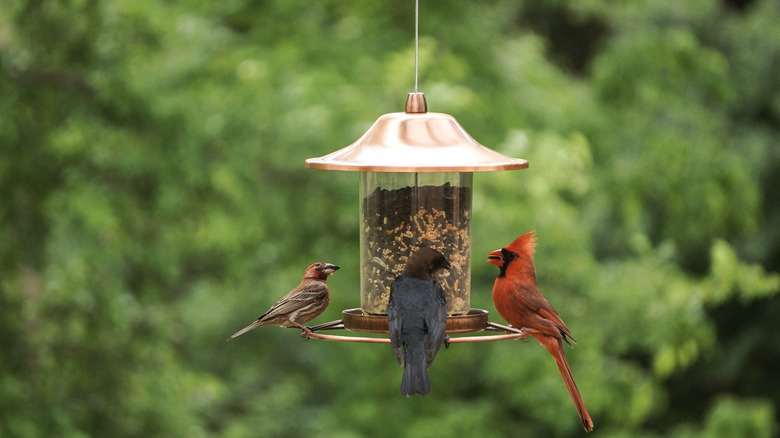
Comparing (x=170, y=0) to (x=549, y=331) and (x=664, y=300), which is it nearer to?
(x=664, y=300)

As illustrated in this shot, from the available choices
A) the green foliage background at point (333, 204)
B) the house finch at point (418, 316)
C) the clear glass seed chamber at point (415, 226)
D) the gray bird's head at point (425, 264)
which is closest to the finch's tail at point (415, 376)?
the house finch at point (418, 316)

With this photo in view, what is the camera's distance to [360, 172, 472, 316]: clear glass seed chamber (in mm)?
5656

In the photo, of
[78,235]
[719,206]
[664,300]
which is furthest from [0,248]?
[719,206]

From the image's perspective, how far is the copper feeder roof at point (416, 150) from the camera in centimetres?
468

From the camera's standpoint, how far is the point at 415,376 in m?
4.83

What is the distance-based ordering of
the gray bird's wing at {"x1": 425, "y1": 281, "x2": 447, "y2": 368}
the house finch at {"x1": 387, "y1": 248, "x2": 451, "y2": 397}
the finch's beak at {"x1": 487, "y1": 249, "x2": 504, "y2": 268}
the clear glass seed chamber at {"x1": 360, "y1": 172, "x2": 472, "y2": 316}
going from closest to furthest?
the house finch at {"x1": 387, "y1": 248, "x2": 451, "y2": 397} → the gray bird's wing at {"x1": 425, "y1": 281, "x2": 447, "y2": 368} → the clear glass seed chamber at {"x1": 360, "y1": 172, "x2": 472, "y2": 316} → the finch's beak at {"x1": 487, "y1": 249, "x2": 504, "y2": 268}

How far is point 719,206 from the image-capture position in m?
11.3

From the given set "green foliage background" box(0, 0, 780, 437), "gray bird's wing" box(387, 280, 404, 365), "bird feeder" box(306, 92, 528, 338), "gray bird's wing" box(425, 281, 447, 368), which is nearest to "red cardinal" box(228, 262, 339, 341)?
"bird feeder" box(306, 92, 528, 338)

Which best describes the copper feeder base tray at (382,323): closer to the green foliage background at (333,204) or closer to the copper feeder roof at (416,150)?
the copper feeder roof at (416,150)

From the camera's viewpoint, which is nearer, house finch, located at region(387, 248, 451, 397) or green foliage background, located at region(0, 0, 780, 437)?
house finch, located at region(387, 248, 451, 397)

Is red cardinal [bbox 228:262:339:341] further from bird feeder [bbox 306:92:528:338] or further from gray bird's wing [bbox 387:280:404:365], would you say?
gray bird's wing [bbox 387:280:404:365]

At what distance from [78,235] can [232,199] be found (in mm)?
1362

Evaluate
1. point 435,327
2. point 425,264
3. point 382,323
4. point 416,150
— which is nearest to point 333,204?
point 382,323

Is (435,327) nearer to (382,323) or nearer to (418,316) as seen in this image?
(418,316)
